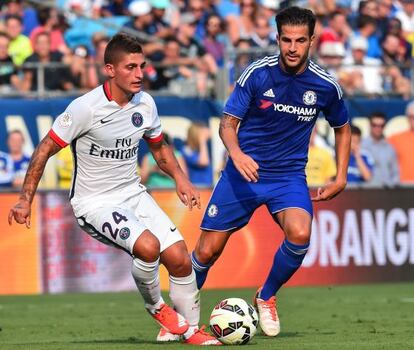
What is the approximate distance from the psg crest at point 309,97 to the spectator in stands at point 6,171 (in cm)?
728

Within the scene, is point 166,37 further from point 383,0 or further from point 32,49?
point 383,0

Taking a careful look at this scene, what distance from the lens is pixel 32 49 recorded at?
61.0 feet

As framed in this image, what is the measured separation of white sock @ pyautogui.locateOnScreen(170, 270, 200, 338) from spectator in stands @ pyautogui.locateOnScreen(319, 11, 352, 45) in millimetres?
11565

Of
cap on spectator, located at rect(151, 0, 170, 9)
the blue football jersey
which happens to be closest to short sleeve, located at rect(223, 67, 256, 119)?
the blue football jersey

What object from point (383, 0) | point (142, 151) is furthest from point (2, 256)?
point (383, 0)

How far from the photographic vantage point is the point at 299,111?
10.1 meters

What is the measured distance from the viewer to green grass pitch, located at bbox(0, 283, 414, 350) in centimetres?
935

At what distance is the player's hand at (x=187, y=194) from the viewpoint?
9.45m

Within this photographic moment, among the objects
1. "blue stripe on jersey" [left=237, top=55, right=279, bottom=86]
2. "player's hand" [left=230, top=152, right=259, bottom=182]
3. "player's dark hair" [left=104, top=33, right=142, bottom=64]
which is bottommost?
"player's hand" [left=230, top=152, right=259, bottom=182]

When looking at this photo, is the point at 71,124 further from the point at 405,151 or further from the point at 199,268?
the point at 405,151

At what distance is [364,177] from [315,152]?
87cm

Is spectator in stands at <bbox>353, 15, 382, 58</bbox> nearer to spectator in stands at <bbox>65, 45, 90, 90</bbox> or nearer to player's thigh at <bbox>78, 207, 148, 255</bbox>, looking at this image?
spectator in stands at <bbox>65, 45, 90, 90</bbox>

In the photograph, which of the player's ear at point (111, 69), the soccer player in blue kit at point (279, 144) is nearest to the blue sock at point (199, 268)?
the soccer player in blue kit at point (279, 144)

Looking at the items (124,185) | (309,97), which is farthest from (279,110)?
(124,185)
